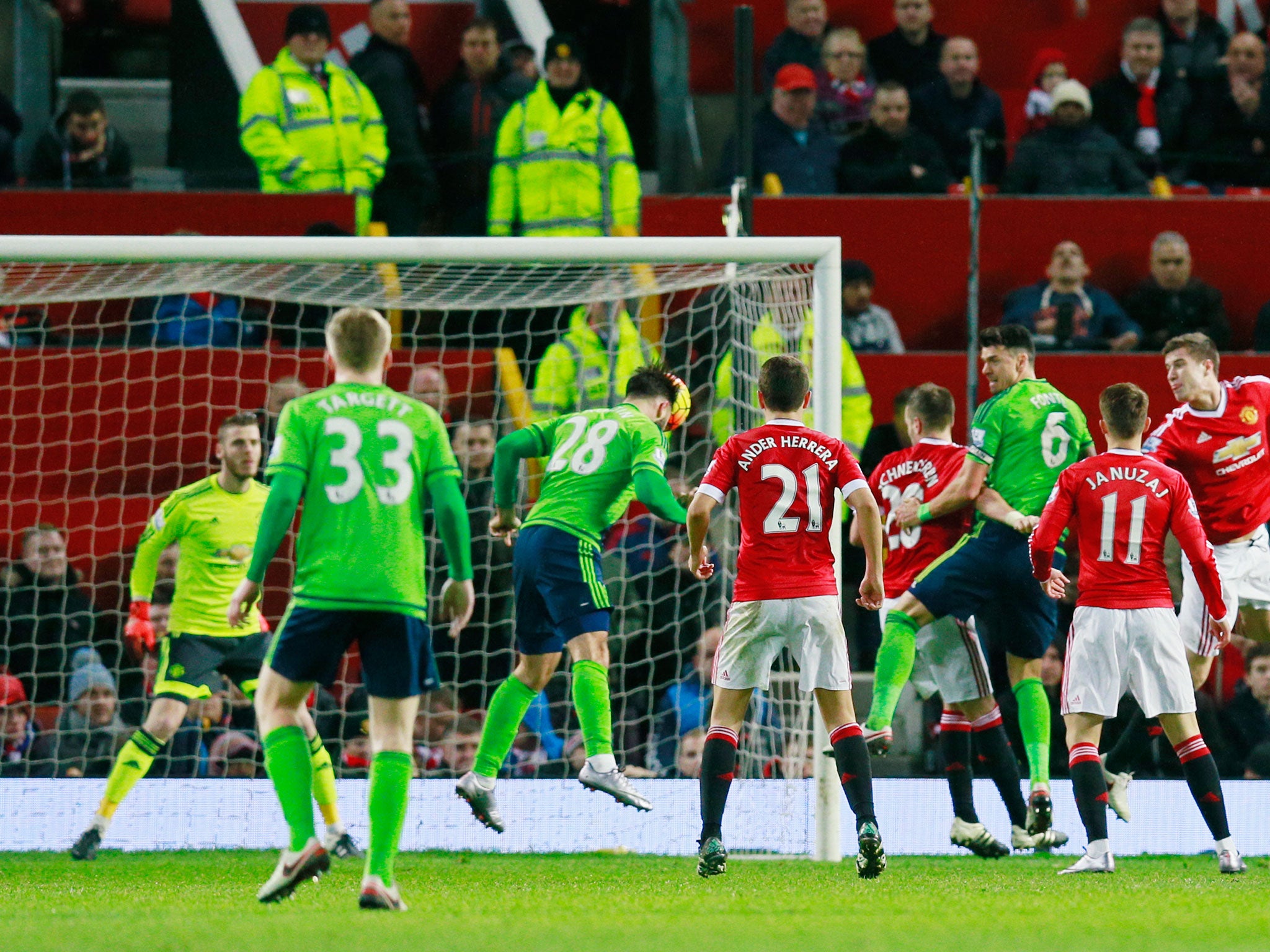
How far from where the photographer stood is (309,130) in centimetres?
1125

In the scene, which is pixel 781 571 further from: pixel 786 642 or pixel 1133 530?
pixel 1133 530

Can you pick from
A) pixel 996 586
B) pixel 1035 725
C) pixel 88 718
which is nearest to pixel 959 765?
pixel 1035 725

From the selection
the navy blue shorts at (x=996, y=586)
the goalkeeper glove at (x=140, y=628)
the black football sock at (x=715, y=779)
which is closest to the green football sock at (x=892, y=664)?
the navy blue shorts at (x=996, y=586)

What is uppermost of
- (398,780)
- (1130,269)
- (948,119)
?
(948,119)

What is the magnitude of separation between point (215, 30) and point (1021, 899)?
935 cm

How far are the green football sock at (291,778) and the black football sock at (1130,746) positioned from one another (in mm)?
4016

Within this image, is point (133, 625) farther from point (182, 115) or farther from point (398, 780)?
point (182, 115)

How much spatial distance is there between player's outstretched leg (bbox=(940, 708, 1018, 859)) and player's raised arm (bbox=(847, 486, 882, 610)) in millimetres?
→ 1551

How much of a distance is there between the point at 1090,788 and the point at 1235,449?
198 centimetres

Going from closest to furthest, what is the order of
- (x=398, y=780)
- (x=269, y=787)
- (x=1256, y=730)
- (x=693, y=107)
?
(x=398, y=780) < (x=269, y=787) < (x=1256, y=730) < (x=693, y=107)

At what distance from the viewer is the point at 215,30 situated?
12.6 meters

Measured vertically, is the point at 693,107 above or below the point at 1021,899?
above

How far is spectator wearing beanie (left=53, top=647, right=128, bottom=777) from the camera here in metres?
8.81

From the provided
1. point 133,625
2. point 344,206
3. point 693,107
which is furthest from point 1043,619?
point 693,107
